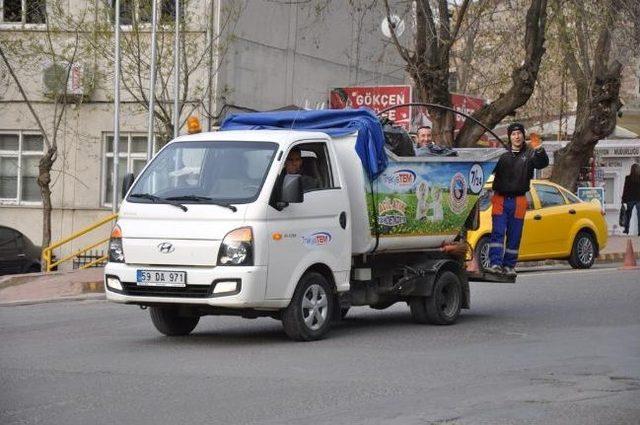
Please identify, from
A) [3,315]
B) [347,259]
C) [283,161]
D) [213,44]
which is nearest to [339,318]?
[347,259]

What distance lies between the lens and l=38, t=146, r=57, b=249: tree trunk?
28203 mm

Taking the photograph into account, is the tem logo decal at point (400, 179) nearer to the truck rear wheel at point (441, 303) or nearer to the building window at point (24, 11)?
the truck rear wheel at point (441, 303)

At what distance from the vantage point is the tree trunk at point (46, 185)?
28203 mm

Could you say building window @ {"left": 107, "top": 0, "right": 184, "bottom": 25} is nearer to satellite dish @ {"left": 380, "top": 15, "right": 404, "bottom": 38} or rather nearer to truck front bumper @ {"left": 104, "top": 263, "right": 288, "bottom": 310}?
A: satellite dish @ {"left": 380, "top": 15, "right": 404, "bottom": 38}

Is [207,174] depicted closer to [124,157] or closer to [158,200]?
[158,200]

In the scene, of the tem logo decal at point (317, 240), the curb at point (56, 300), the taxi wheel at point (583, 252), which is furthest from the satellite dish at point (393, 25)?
the tem logo decal at point (317, 240)

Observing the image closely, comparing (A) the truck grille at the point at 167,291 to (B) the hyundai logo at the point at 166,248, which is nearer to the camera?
(A) the truck grille at the point at 167,291

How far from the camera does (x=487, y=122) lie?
92.2ft

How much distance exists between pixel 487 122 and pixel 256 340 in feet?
51.6

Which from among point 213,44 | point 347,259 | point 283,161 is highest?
point 213,44

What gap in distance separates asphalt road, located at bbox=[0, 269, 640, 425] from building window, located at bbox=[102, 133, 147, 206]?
14588 mm

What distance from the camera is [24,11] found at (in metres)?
29.9

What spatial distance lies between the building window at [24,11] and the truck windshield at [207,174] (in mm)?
17410

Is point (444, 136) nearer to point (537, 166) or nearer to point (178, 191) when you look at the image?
point (537, 166)
